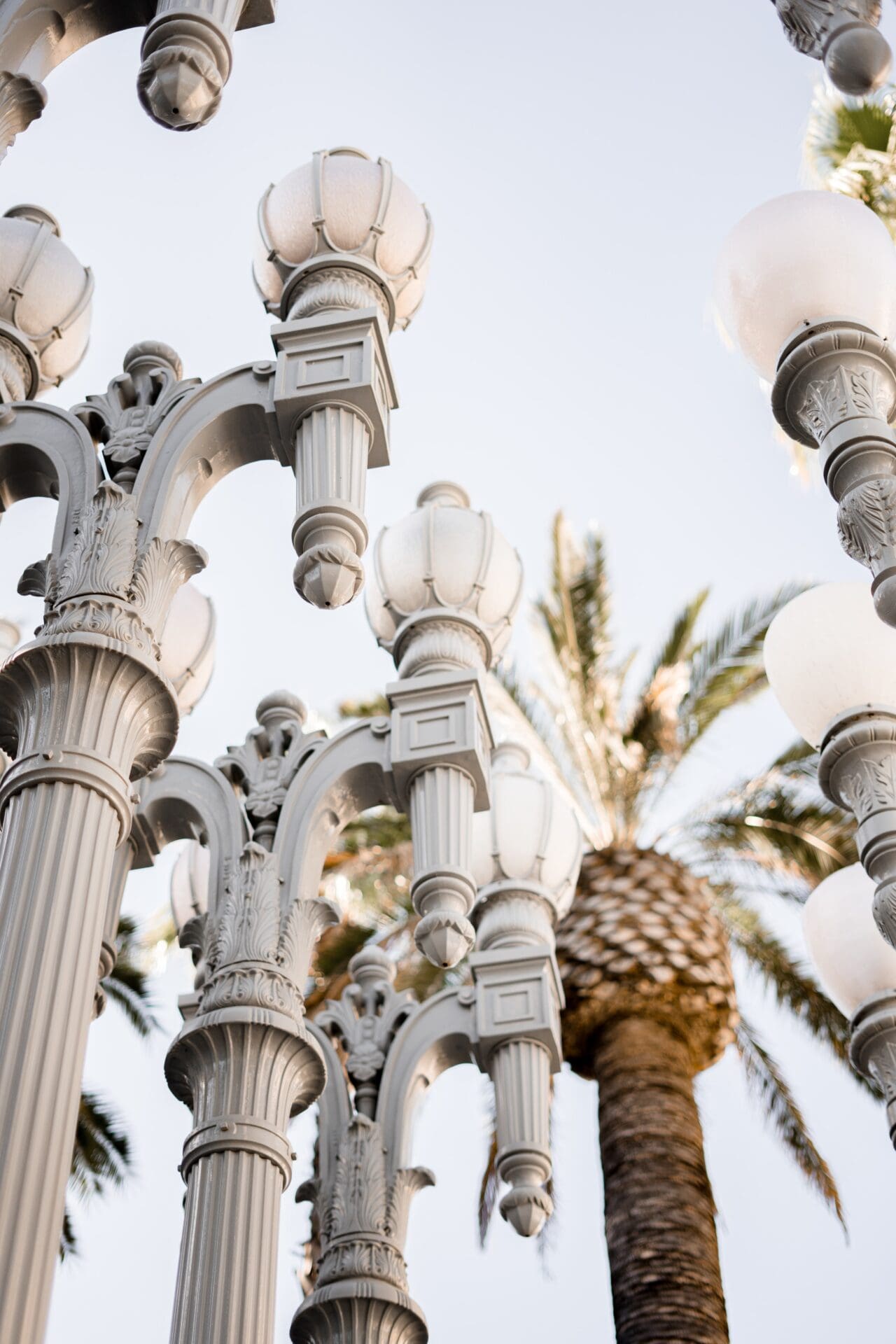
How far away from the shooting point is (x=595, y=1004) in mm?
12164

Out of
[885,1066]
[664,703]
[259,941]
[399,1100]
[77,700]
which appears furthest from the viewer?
[664,703]

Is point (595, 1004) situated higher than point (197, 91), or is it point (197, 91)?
point (595, 1004)

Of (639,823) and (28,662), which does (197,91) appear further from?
(639,823)

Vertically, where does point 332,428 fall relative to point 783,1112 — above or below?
below

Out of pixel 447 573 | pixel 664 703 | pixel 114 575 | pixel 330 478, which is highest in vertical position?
pixel 664 703

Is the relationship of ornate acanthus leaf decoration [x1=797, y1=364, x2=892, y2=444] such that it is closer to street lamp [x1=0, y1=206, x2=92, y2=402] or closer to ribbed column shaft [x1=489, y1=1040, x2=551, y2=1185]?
street lamp [x1=0, y1=206, x2=92, y2=402]

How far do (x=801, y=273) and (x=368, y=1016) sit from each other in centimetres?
388

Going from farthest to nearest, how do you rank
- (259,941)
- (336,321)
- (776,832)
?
1. (776,832)
2. (259,941)
3. (336,321)

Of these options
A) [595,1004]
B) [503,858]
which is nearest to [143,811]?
[503,858]

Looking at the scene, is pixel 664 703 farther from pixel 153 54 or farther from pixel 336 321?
pixel 153 54

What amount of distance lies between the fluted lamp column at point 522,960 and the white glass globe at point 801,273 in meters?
2.92

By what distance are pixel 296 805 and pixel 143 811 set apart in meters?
0.64

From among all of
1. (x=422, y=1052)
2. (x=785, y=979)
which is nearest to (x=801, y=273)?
(x=422, y=1052)

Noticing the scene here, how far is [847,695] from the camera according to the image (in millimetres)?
5527
